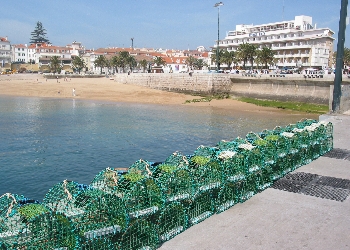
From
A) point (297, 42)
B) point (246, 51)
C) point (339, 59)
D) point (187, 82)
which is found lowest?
point (187, 82)

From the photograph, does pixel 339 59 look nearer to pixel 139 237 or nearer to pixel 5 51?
pixel 139 237

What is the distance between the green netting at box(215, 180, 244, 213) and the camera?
259 inches

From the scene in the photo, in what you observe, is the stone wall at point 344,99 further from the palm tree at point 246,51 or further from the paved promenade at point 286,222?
the palm tree at point 246,51

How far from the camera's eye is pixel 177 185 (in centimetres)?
601

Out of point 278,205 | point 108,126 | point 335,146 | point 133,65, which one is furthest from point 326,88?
point 133,65

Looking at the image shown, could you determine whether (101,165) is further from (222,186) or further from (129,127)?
(129,127)

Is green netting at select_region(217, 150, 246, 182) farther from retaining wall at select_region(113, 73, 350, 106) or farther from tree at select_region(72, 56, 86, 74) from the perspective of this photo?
tree at select_region(72, 56, 86, 74)

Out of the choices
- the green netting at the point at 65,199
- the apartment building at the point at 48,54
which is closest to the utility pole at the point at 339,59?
the green netting at the point at 65,199

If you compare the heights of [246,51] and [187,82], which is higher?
[246,51]

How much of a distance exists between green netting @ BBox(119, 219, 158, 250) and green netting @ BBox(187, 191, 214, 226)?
1045mm

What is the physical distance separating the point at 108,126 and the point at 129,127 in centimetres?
161

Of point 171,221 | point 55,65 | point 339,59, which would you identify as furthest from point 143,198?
point 55,65

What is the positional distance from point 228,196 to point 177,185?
4.38 feet

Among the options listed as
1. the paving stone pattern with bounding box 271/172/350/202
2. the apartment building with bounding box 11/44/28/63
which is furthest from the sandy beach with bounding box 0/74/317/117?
the apartment building with bounding box 11/44/28/63
